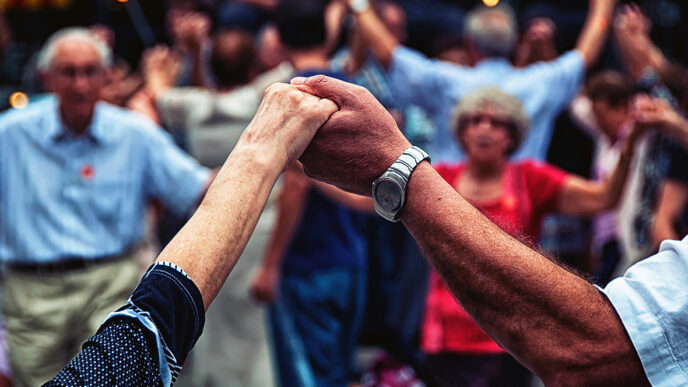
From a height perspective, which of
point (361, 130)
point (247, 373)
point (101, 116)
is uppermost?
point (361, 130)

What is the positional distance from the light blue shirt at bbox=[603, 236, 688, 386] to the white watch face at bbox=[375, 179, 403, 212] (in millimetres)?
410

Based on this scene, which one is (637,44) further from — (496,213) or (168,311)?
(168,311)

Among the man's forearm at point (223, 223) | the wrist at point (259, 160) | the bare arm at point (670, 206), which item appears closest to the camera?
the man's forearm at point (223, 223)

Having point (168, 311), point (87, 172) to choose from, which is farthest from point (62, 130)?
point (168, 311)

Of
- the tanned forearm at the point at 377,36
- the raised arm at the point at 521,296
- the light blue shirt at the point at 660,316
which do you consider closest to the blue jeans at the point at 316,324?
the tanned forearm at the point at 377,36

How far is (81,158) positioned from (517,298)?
9.54 ft

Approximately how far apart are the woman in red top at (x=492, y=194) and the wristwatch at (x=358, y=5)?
125 centimetres

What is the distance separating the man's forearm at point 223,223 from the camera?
4.81ft

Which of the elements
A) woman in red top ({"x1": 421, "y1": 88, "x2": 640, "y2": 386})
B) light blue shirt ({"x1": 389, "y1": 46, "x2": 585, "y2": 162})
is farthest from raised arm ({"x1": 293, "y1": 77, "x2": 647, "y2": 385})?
light blue shirt ({"x1": 389, "y1": 46, "x2": 585, "y2": 162})

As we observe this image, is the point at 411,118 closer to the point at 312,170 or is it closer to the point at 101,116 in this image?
the point at 101,116

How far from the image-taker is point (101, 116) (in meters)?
4.12

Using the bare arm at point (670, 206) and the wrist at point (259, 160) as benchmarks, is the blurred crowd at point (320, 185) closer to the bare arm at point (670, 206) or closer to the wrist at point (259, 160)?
the bare arm at point (670, 206)

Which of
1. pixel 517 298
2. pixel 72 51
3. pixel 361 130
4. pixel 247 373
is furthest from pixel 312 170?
pixel 247 373

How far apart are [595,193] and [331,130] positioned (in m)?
2.48
